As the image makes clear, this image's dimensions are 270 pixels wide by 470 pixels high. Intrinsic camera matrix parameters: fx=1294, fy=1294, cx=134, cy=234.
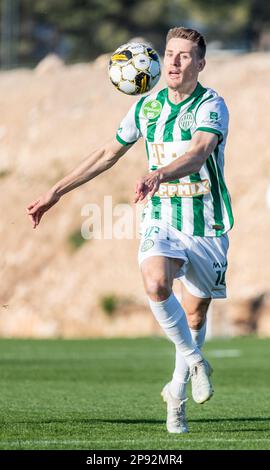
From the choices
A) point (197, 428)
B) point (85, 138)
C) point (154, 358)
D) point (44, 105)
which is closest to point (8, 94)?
point (44, 105)

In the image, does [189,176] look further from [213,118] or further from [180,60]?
[180,60]

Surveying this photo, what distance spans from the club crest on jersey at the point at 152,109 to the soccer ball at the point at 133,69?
0.37m

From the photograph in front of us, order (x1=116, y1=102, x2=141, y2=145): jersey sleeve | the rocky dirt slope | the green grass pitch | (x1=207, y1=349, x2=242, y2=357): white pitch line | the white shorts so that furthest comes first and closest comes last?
the rocky dirt slope < (x1=207, y1=349, x2=242, y2=357): white pitch line < (x1=116, y1=102, x2=141, y2=145): jersey sleeve < the white shorts < the green grass pitch

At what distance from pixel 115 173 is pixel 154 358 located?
14.4 m

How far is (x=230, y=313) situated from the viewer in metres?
27.1

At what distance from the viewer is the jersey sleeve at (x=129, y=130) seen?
8898mm

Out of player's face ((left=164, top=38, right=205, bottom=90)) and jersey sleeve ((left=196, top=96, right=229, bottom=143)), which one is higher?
player's face ((left=164, top=38, right=205, bottom=90))

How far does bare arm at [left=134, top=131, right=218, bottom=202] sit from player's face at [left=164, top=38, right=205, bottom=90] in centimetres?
48

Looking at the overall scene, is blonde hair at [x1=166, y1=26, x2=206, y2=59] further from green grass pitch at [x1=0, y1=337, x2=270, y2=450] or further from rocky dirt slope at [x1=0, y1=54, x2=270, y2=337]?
rocky dirt slope at [x1=0, y1=54, x2=270, y2=337]

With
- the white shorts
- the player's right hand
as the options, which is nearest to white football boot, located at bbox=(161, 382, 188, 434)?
the white shorts

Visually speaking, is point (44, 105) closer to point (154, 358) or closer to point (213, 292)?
point (154, 358)

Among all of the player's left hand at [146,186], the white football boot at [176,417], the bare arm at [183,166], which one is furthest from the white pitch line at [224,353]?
the player's left hand at [146,186]

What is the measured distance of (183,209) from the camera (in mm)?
8609

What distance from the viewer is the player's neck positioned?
865 centimetres
